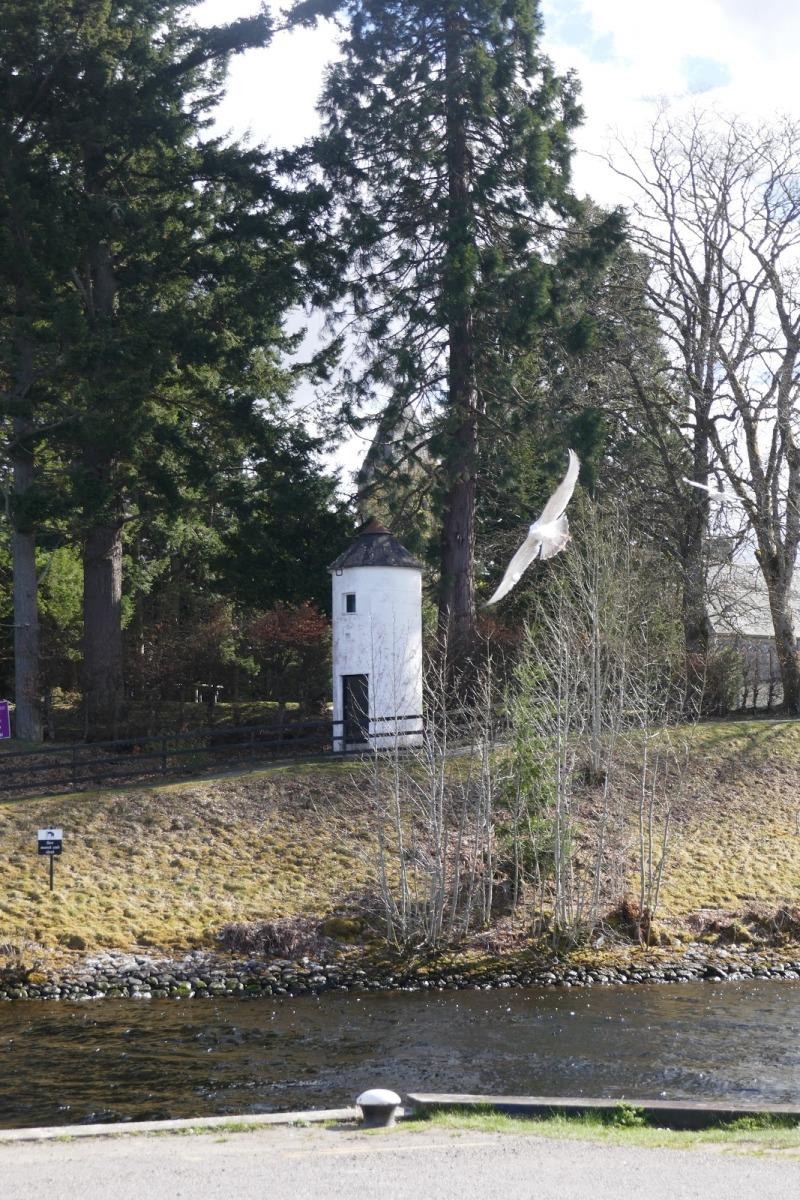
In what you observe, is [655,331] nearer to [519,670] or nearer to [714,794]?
[714,794]

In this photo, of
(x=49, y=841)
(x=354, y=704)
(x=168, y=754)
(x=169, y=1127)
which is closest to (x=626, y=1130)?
(x=169, y=1127)

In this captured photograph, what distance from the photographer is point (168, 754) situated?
26.8 metres

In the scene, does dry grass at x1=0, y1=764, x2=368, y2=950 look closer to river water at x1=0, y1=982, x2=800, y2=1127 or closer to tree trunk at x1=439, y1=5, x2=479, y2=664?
river water at x1=0, y1=982, x2=800, y2=1127

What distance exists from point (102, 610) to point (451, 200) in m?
13.2

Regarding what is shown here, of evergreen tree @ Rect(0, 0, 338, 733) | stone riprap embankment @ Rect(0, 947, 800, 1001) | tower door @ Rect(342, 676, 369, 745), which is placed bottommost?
stone riprap embankment @ Rect(0, 947, 800, 1001)

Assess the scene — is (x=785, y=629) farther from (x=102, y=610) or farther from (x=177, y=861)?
(x=177, y=861)

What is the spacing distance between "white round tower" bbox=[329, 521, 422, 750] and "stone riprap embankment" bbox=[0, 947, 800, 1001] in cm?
915

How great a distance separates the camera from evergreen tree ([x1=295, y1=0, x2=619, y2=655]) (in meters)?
32.5

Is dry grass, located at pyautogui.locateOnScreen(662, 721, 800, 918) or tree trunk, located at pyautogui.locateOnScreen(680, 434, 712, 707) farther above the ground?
tree trunk, located at pyautogui.locateOnScreen(680, 434, 712, 707)

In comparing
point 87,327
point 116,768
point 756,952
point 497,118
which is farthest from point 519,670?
point 497,118

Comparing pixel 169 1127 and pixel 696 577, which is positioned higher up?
pixel 696 577

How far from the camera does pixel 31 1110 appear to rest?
43.2 feet

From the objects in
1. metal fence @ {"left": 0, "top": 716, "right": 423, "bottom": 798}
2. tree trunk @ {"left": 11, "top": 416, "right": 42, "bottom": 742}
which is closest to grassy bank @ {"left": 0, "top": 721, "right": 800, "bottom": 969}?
metal fence @ {"left": 0, "top": 716, "right": 423, "bottom": 798}

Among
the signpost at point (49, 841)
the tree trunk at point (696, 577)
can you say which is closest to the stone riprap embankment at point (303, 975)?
the signpost at point (49, 841)
